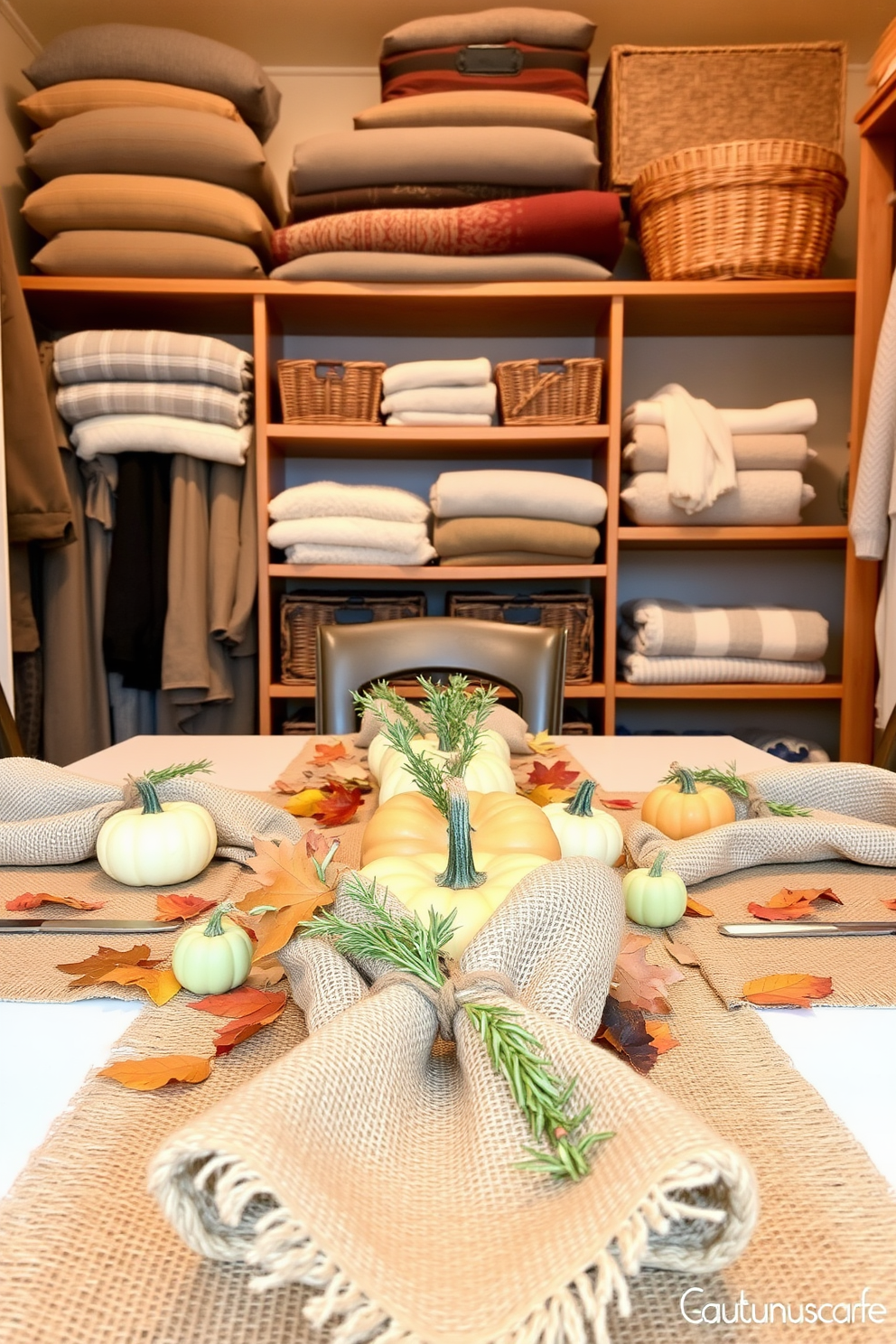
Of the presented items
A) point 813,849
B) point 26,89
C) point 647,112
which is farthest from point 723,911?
point 26,89

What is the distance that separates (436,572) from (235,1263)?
202cm

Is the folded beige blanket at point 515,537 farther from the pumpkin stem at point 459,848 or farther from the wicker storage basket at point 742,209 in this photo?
the pumpkin stem at point 459,848

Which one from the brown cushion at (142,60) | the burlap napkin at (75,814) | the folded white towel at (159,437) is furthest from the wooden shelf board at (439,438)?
the burlap napkin at (75,814)

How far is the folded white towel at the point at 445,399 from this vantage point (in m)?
2.21

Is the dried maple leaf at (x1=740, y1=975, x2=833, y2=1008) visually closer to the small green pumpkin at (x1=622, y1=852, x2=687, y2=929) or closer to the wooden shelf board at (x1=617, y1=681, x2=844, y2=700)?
the small green pumpkin at (x1=622, y1=852, x2=687, y2=929)

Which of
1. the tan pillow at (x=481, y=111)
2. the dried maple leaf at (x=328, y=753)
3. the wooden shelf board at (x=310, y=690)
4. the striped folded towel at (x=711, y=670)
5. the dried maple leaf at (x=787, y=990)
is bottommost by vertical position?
the wooden shelf board at (x=310, y=690)

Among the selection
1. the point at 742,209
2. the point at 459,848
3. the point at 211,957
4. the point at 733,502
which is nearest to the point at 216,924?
the point at 211,957

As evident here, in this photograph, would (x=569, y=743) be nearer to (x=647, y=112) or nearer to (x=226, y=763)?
(x=226, y=763)

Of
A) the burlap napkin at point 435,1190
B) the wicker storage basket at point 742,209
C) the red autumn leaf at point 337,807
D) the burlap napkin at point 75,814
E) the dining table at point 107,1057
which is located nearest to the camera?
the burlap napkin at point 435,1190

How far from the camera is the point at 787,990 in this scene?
477mm

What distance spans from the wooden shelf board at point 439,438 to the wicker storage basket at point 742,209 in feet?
1.39

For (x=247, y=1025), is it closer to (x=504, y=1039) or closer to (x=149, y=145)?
(x=504, y=1039)

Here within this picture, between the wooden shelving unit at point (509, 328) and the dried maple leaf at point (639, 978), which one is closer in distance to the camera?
the dried maple leaf at point (639, 978)

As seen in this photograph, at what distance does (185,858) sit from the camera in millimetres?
655
